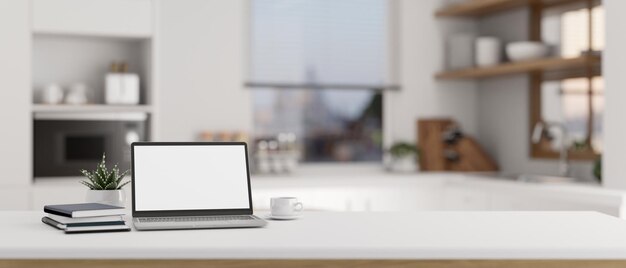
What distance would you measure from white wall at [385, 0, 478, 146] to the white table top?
11.4 ft

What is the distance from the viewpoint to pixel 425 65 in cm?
609

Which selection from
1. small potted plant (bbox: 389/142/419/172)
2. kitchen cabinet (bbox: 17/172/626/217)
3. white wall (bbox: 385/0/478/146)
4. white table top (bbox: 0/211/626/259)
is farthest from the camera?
white wall (bbox: 385/0/478/146)

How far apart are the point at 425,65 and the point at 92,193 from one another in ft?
12.4

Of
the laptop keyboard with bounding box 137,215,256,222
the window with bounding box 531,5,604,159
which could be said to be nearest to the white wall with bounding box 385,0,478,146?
the window with bounding box 531,5,604,159

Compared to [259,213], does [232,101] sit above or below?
above

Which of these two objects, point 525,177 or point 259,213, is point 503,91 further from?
point 259,213

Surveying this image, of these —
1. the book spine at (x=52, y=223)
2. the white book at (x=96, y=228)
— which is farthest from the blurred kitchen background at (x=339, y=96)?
the white book at (x=96, y=228)

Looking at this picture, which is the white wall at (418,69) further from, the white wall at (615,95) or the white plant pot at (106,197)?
the white plant pot at (106,197)

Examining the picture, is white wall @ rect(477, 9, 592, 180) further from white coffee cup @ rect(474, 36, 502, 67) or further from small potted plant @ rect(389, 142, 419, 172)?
small potted plant @ rect(389, 142, 419, 172)

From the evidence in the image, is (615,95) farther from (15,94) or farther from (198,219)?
(15,94)

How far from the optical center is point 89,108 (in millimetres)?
4906

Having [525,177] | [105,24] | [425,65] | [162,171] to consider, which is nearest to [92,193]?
[162,171]

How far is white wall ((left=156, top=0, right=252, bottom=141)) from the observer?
5414 mm

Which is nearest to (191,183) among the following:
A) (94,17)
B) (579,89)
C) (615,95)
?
(94,17)
